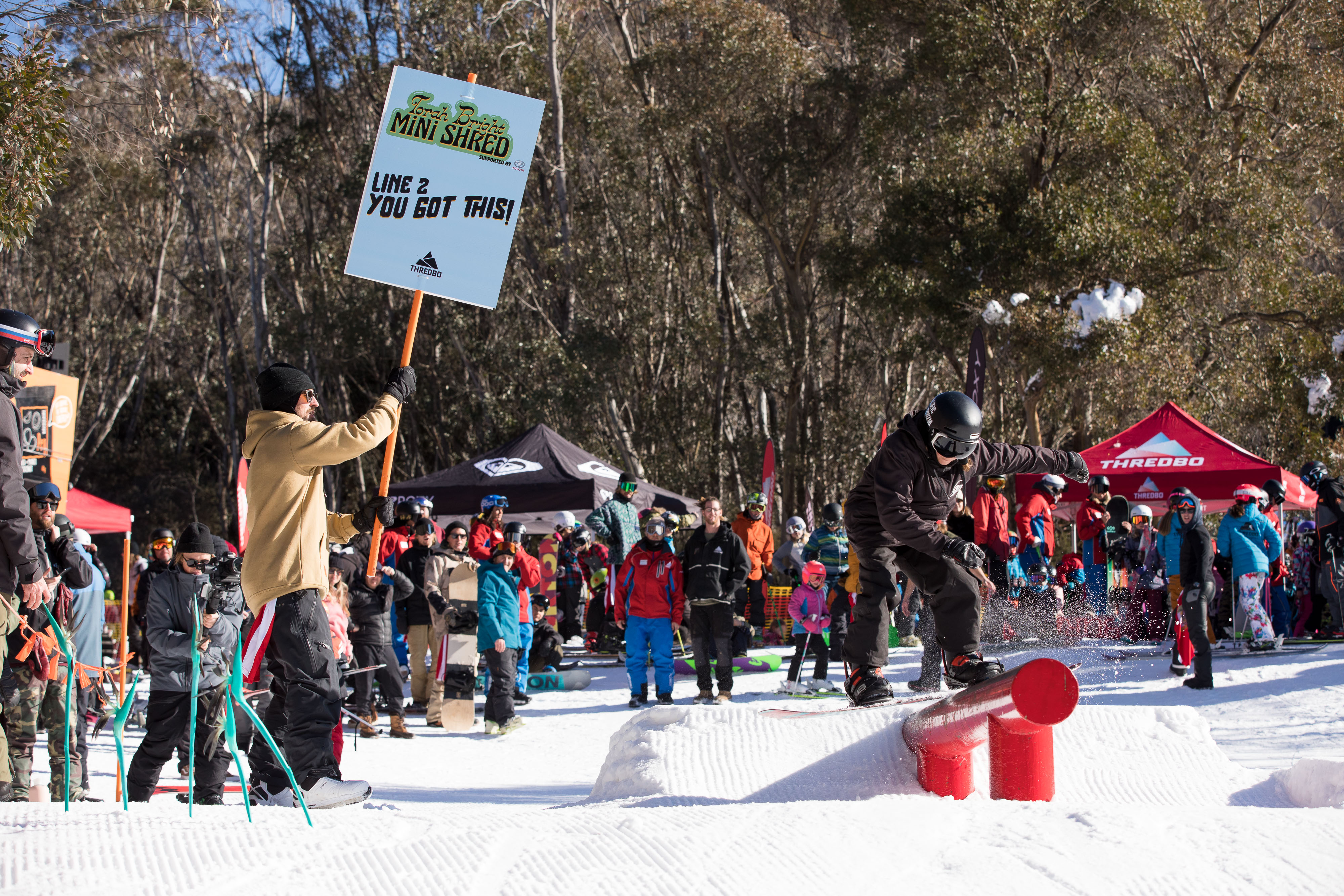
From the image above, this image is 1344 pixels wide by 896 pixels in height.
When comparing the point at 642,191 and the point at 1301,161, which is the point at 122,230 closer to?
the point at 642,191

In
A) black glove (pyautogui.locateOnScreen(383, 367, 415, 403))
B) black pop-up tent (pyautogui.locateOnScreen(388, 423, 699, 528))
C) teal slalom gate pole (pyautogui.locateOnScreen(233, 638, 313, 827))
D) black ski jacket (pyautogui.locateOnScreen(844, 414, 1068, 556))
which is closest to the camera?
teal slalom gate pole (pyautogui.locateOnScreen(233, 638, 313, 827))

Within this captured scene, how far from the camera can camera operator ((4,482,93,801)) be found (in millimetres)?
5594

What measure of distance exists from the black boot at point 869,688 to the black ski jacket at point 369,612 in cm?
452

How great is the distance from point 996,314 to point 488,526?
10862 mm

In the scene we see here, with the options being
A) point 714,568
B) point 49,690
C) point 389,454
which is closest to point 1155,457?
Answer: point 714,568

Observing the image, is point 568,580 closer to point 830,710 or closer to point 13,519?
point 830,710

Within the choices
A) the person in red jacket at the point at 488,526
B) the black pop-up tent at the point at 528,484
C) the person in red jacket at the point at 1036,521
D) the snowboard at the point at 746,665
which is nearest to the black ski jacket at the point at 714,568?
the person in red jacket at the point at 488,526

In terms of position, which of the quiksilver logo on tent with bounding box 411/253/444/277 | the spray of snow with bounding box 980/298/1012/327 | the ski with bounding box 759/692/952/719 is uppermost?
the spray of snow with bounding box 980/298/1012/327

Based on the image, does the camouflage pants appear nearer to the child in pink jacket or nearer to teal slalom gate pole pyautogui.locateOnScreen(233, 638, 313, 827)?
teal slalom gate pole pyautogui.locateOnScreen(233, 638, 313, 827)

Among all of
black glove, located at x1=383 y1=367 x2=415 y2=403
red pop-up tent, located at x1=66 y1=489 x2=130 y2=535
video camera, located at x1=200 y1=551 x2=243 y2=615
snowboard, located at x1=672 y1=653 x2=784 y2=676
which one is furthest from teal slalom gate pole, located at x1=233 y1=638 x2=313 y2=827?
red pop-up tent, located at x1=66 y1=489 x2=130 y2=535

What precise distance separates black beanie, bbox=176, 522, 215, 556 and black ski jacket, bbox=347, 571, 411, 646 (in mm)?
2894

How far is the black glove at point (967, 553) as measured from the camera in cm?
476

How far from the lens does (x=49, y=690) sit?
5867 mm

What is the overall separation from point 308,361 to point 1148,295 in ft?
69.8
